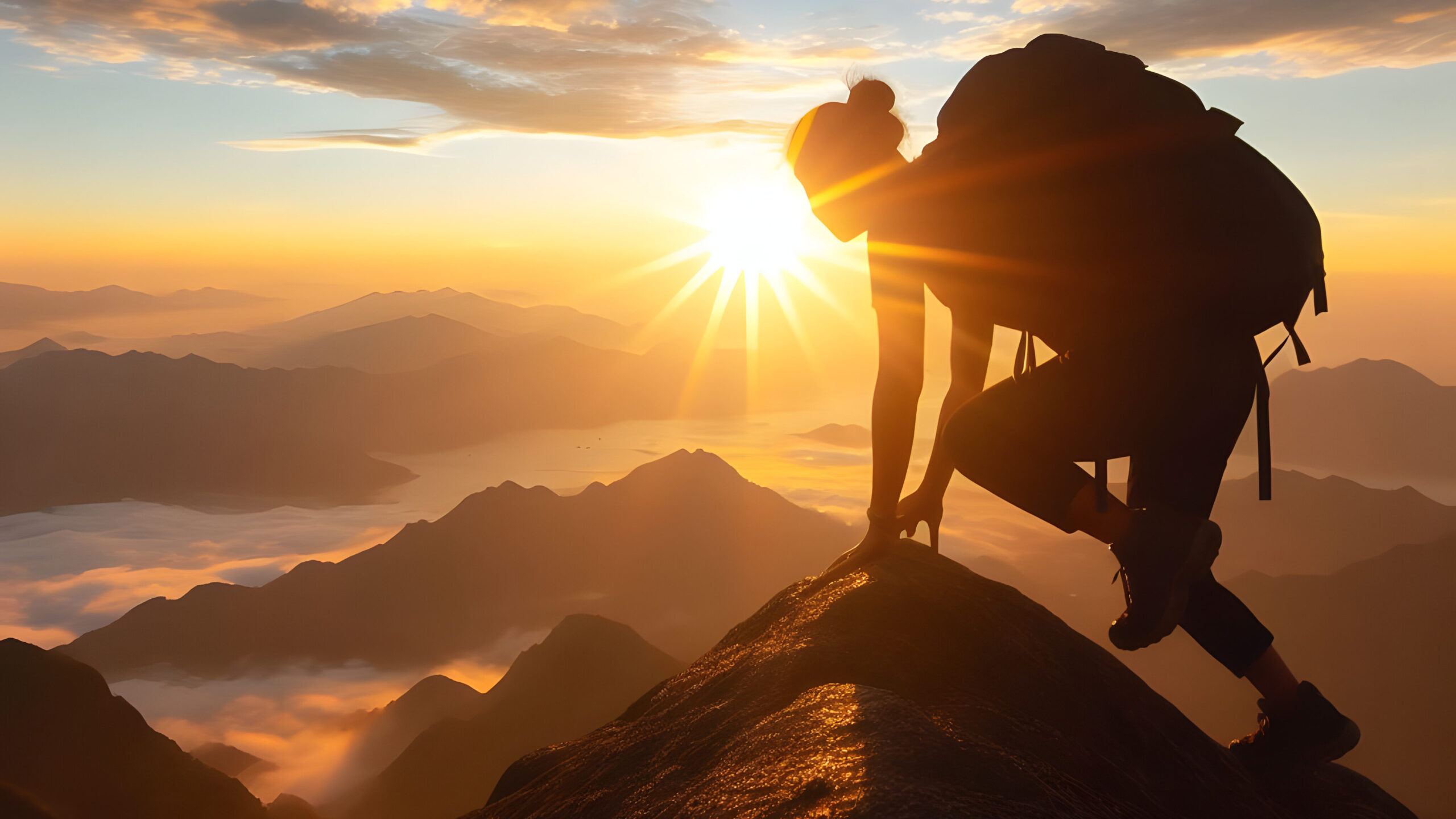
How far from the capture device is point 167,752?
123 ft

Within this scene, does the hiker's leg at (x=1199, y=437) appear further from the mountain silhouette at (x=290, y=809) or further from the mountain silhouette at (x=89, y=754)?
the mountain silhouette at (x=290, y=809)

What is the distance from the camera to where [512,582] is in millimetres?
121125

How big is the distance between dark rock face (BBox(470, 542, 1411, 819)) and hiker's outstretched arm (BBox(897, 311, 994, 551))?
1.04ft

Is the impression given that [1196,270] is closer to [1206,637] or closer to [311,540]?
[1206,637]

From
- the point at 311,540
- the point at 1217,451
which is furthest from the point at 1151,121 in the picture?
the point at 311,540

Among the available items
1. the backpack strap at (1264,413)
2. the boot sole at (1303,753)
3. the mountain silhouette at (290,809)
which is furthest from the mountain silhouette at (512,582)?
the backpack strap at (1264,413)

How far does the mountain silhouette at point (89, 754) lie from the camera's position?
3344cm

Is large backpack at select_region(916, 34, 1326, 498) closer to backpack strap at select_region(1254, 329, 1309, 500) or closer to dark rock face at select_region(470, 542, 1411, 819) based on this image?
backpack strap at select_region(1254, 329, 1309, 500)

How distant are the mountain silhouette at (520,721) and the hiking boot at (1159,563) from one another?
2129 inches

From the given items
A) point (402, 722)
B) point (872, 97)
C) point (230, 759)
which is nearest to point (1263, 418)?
point (872, 97)

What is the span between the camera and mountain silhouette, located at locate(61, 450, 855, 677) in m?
106

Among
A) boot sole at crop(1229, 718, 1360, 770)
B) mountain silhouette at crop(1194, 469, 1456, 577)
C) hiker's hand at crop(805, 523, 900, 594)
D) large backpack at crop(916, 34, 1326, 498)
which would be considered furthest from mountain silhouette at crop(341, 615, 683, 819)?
mountain silhouette at crop(1194, 469, 1456, 577)

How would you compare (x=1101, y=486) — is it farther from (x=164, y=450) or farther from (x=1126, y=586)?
(x=164, y=450)

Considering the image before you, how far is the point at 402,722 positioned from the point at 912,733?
97307 millimetres
